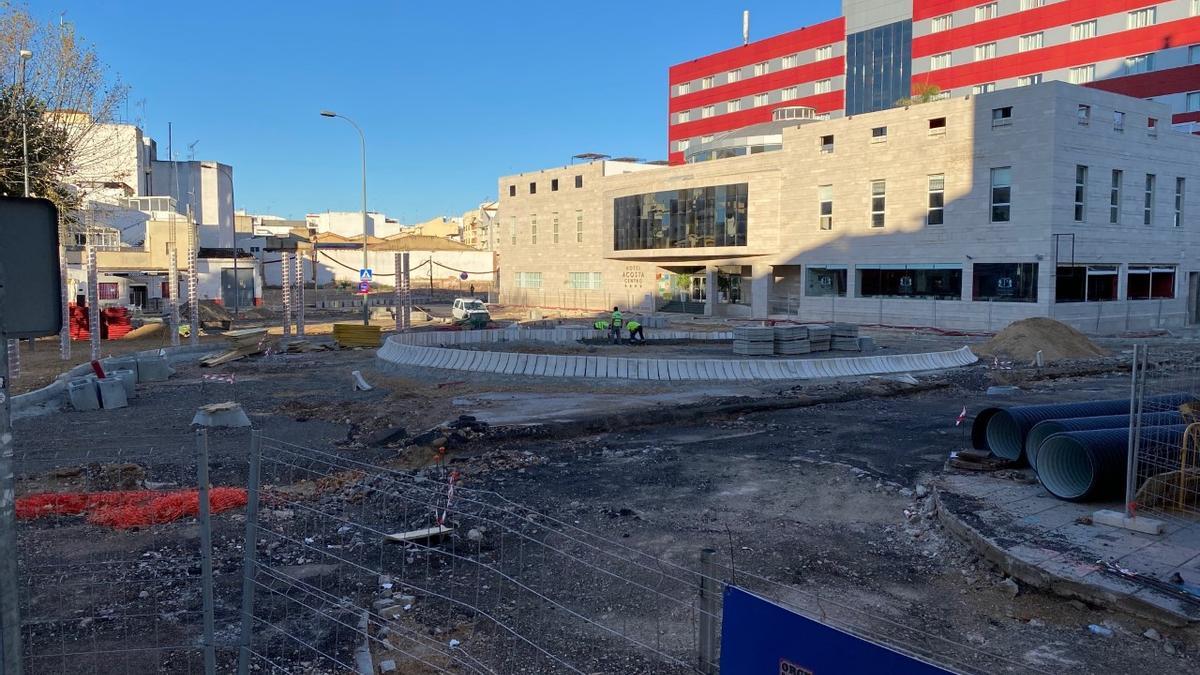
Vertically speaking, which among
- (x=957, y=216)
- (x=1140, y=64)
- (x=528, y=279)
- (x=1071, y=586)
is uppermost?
(x=1140, y=64)

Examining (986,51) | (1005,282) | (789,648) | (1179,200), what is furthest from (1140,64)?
(789,648)

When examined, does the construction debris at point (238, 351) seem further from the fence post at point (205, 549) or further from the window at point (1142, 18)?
the window at point (1142, 18)

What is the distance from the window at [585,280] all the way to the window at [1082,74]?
35.4 m

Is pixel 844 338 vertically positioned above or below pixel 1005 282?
below

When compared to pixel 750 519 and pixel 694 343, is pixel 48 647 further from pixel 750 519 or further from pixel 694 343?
pixel 694 343

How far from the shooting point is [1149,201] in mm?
40062

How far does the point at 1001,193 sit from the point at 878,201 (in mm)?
6367

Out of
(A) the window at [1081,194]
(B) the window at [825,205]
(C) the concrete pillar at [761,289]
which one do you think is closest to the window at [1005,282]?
(A) the window at [1081,194]

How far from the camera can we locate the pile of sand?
25.8 meters

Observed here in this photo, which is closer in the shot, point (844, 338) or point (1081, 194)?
point (844, 338)

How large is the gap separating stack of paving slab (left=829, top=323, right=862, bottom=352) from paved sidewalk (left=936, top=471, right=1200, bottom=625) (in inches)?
621

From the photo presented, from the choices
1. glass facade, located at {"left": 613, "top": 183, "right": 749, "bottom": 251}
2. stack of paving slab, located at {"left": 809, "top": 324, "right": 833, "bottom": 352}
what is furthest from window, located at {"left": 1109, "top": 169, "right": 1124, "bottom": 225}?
stack of paving slab, located at {"left": 809, "top": 324, "right": 833, "bottom": 352}

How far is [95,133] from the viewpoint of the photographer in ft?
105

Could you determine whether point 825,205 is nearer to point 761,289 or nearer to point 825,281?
point 825,281
